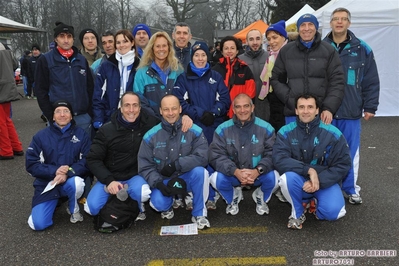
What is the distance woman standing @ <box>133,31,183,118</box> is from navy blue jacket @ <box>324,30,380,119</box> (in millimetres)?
1863

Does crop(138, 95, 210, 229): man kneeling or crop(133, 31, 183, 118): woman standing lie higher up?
crop(133, 31, 183, 118): woman standing

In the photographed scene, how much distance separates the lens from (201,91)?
431 cm

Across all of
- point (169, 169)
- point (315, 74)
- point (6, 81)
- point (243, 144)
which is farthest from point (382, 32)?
point (6, 81)

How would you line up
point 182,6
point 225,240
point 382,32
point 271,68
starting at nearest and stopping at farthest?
point 225,240
point 271,68
point 382,32
point 182,6

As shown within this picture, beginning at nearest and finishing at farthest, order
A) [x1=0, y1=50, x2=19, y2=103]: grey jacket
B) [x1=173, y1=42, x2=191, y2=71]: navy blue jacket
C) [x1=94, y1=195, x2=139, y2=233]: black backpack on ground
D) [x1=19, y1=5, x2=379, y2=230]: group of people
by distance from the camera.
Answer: [x1=94, y1=195, x2=139, y2=233]: black backpack on ground < [x1=19, y1=5, x2=379, y2=230]: group of people < [x1=173, y1=42, x2=191, y2=71]: navy blue jacket < [x1=0, y1=50, x2=19, y2=103]: grey jacket

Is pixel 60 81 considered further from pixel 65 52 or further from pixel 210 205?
pixel 210 205

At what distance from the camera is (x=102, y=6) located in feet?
151

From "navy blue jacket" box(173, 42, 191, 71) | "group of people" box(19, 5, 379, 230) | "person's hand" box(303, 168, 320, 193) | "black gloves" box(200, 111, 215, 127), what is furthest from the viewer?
"navy blue jacket" box(173, 42, 191, 71)

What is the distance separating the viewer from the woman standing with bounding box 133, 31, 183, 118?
420 cm

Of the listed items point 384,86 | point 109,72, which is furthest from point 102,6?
point 109,72

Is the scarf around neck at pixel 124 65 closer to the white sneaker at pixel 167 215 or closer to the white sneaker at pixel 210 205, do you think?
the white sneaker at pixel 167 215

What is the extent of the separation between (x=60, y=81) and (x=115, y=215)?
73.8 inches

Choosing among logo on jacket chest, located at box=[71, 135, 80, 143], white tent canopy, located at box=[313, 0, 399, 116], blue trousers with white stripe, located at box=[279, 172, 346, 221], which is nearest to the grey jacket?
logo on jacket chest, located at box=[71, 135, 80, 143]

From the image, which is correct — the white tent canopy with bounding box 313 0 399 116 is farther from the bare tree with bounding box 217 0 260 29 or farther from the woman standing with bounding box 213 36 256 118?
the bare tree with bounding box 217 0 260 29
